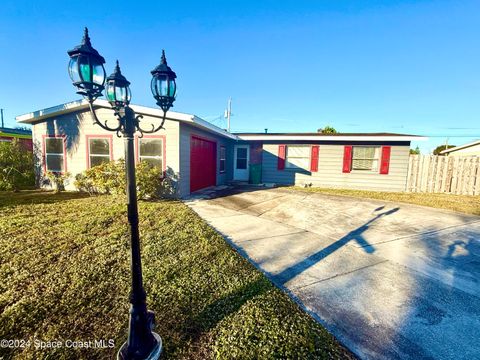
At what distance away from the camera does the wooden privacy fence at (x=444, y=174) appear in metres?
10.1

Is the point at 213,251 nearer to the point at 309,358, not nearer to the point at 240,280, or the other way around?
the point at 240,280

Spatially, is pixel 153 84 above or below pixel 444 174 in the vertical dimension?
above

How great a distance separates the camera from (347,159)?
11.4 meters

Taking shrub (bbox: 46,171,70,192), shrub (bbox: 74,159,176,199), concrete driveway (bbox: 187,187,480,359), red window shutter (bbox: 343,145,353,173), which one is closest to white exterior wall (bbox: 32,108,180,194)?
shrub (bbox: 46,171,70,192)

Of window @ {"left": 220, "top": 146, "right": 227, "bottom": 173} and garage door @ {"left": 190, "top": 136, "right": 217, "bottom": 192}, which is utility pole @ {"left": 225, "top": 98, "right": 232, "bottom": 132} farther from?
garage door @ {"left": 190, "top": 136, "right": 217, "bottom": 192}

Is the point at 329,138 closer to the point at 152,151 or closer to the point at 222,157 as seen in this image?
the point at 222,157

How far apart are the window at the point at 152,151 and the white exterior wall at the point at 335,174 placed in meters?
6.38

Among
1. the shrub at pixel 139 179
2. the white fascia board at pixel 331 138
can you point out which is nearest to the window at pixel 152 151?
the shrub at pixel 139 179

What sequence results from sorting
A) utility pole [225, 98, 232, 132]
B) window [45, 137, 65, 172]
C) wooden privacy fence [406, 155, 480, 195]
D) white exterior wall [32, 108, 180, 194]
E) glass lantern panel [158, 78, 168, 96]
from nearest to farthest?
glass lantern panel [158, 78, 168, 96] → white exterior wall [32, 108, 180, 194] → window [45, 137, 65, 172] → wooden privacy fence [406, 155, 480, 195] → utility pole [225, 98, 232, 132]

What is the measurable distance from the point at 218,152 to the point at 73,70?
9.94 meters

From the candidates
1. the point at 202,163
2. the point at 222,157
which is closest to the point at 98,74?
the point at 202,163

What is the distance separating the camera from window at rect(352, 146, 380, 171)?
11.1m

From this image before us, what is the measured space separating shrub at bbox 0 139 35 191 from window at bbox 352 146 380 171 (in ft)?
49.5

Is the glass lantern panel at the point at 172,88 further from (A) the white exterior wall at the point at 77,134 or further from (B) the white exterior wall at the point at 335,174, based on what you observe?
(B) the white exterior wall at the point at 335,174
